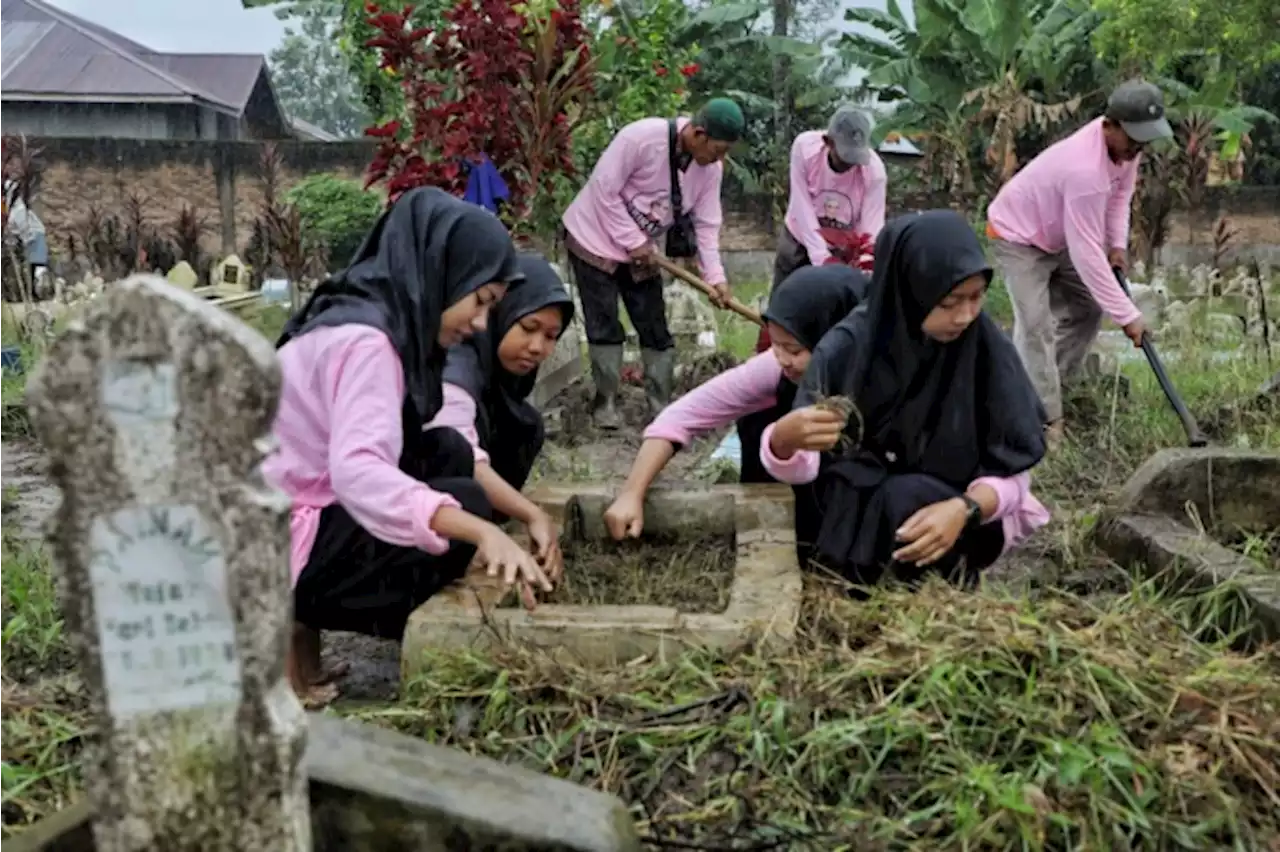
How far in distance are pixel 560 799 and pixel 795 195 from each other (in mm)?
4875

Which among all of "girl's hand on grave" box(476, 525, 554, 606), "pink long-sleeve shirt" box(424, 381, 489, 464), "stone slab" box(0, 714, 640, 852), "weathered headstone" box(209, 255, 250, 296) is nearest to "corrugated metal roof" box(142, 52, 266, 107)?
"weathered headstone" box(209, 255, 250, 296)

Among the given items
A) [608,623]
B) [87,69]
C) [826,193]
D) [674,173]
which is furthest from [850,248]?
[87,69]

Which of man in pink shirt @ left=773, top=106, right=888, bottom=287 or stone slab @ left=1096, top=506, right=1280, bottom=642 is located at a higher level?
man in pink shirt @ left=773, top=106, right=888, bottom=287

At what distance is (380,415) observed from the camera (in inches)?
108

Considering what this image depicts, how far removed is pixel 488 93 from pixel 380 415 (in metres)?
4.03

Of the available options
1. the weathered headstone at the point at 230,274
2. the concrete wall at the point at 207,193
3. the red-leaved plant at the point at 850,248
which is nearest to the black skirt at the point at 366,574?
the red-leaved plant at the point at 850,248

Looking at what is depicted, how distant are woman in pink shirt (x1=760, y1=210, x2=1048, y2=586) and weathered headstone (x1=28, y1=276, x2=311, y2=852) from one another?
189 centimetres

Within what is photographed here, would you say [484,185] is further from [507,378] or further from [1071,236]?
[507,378]

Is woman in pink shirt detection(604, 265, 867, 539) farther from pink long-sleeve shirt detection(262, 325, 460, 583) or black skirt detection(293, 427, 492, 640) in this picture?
pink long-sleeve shirt detection(262, 325, 460, 583)

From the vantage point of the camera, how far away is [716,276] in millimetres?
6539

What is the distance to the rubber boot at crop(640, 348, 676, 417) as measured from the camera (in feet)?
22.2

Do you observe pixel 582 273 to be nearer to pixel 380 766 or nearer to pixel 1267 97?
pixel 380 766

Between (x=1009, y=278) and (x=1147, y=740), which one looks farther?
(x=1009, y=278)

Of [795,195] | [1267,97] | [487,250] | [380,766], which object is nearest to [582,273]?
[795,195]
